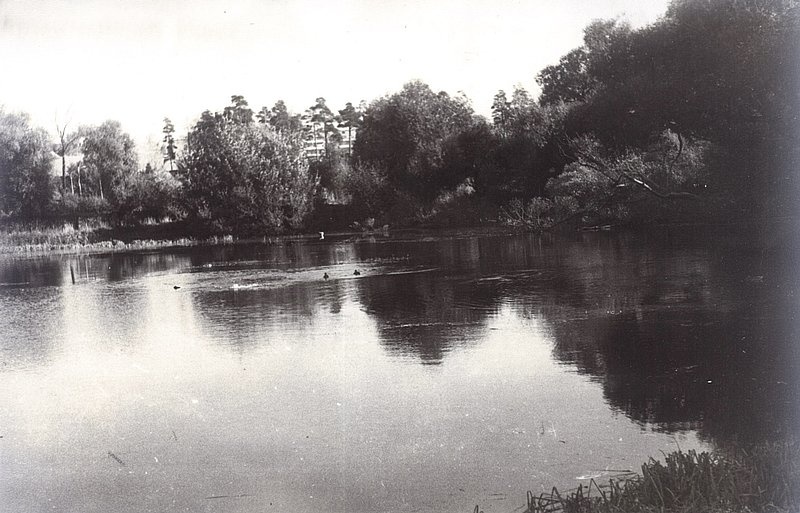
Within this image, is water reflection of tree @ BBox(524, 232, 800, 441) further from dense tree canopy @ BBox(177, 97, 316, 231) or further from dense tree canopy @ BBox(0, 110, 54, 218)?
dense tree canopy @ BBox(0, 110, 54, 218)

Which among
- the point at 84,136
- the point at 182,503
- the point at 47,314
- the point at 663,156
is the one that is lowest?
the point at 182,503

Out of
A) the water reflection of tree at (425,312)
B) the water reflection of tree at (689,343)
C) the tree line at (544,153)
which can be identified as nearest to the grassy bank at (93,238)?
the tree line at (544,153)

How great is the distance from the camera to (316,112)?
81500mm

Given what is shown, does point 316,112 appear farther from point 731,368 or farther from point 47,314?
point 731,368

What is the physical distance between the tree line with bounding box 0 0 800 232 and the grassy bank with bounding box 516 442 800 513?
13.7 m

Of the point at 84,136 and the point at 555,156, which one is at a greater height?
the point at 84,136

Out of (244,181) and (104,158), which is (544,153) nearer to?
(244,181)

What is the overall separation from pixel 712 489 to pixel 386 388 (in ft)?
16.9

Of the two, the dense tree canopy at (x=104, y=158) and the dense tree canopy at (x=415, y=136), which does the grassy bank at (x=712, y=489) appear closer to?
the dense tree canopy at (x=415, y=136)

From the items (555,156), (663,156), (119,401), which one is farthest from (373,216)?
(119,401)

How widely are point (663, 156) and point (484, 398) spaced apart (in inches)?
941

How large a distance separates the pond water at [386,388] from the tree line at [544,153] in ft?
15.3

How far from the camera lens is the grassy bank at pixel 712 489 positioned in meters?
4.98

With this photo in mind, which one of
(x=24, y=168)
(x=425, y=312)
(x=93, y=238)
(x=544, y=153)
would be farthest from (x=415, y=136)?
(x=425, y=312)
